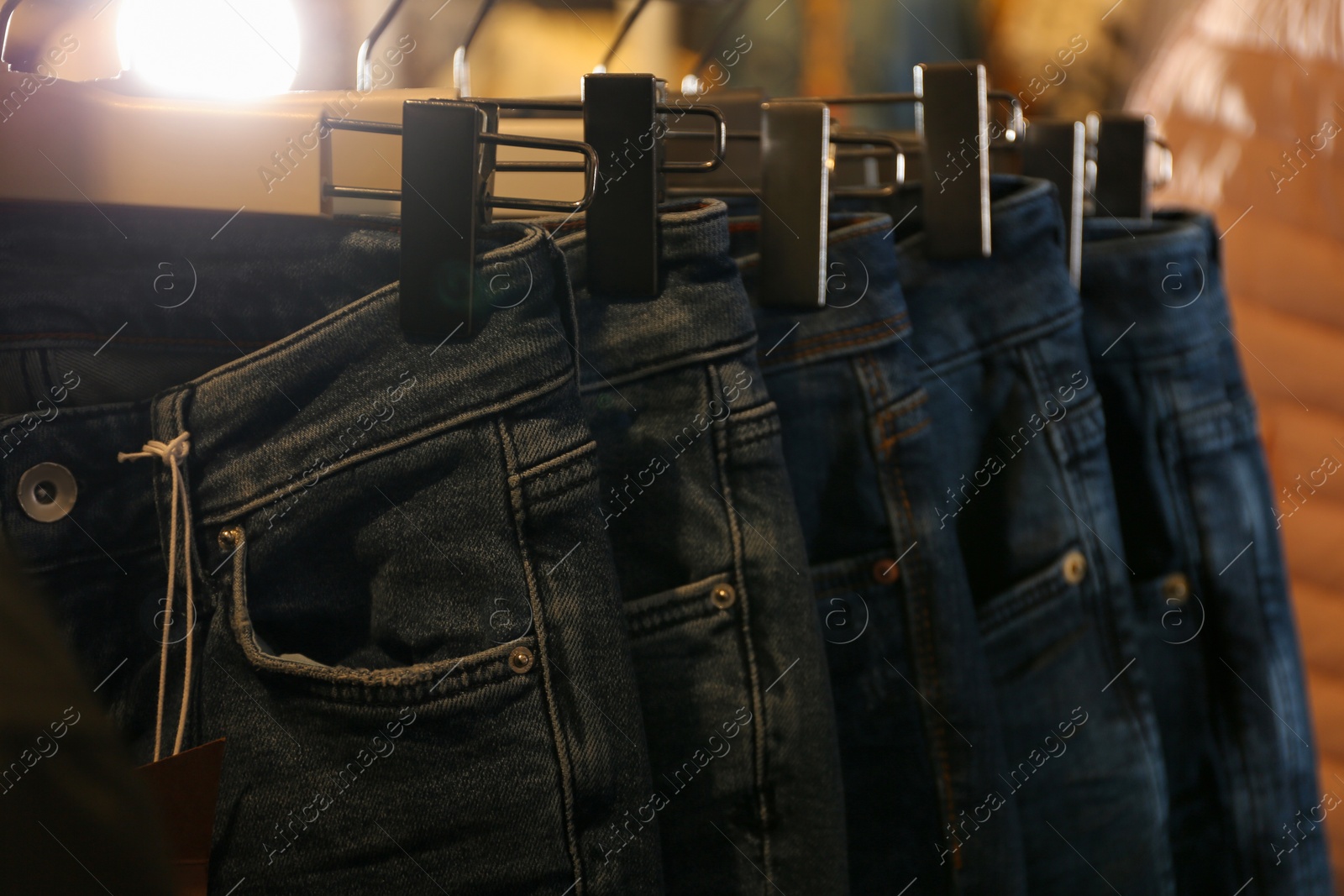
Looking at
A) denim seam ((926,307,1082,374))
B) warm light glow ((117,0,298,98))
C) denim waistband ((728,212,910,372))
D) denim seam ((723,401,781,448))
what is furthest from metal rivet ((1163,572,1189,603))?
warm light glow ((117,0,298,98))

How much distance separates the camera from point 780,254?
1.87 ft

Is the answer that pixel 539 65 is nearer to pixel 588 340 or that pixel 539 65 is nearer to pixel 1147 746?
pixel 588 340

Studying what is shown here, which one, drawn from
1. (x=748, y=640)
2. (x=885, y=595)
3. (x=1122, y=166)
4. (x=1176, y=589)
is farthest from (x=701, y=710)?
(x=1122, y=166)

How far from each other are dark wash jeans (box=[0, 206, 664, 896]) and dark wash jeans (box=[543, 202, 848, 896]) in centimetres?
7

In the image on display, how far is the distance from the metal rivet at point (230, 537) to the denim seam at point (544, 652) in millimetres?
148

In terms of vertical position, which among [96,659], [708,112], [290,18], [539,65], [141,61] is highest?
[539,65]

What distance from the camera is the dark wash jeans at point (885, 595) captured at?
56cm

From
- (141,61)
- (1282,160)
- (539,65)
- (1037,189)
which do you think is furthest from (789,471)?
(539,65)

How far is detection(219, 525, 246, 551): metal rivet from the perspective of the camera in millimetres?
445

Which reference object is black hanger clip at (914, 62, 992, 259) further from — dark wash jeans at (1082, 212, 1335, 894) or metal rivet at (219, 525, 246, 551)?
metal rivet at (219, 525, 246, 551)

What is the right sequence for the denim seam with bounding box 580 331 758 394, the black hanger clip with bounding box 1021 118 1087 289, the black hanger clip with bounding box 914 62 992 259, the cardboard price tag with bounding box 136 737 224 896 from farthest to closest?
the black hanger clip with bounding box 1021 118 1087 289
the black hanger clip with bounding box 914 62 992 259
the denim seam with bounding box 580 331 758 394
the cardboard price tag with bounding box 136 737 224 896

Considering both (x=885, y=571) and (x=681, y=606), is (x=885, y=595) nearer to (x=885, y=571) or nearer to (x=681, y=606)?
(x=885, y=571)

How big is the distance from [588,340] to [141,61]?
0.52m

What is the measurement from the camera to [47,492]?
17.9 inches
